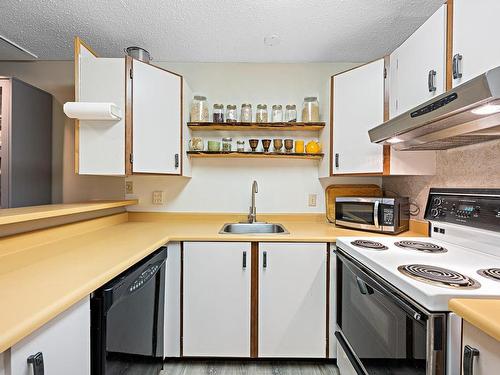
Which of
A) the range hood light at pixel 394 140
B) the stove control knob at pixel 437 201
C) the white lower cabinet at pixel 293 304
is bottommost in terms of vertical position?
the white lower cabinet at pixel 293 304

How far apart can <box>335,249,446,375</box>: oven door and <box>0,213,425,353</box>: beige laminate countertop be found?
39cm

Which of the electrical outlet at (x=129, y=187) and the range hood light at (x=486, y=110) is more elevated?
the range hood light at (x=486, y=110)

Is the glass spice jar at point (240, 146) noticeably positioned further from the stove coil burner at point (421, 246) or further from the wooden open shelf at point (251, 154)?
the stove coil burner at point (421, 246)

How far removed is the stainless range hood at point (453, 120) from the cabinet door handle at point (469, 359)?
0.71 metres

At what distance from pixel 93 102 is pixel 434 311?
2.15 m

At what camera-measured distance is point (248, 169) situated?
7.95ft

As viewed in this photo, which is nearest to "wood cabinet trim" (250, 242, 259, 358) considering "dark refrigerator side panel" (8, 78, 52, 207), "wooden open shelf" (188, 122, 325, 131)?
"wooden open shelf" (188, 122, 325, 131)

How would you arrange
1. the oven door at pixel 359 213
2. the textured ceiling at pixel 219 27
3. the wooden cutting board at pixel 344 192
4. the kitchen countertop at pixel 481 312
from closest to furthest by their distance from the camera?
the kitchen countertop at pixel 481 312, the textured ceiling at pixel 219 27, the oven door at pixel 359 213, the wooden cutting board at pixel 344 192

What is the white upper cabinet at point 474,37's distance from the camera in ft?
3.48

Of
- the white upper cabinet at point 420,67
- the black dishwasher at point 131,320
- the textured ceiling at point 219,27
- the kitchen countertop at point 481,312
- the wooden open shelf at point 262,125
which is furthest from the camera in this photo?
the wooden open shelf at point 262,125

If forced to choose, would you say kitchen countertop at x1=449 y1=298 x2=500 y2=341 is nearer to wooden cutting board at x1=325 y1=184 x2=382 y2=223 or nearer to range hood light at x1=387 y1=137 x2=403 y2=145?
range hood light at x1=387 y1=137 x2=403 y2=145

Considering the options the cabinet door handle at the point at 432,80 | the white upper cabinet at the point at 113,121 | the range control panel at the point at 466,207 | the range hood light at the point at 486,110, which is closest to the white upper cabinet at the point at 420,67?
the cabinet door handle at the point at 432,80

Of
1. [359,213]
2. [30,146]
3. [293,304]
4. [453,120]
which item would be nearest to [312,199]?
[359,213]

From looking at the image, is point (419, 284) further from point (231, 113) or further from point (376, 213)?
point (231, 113)
